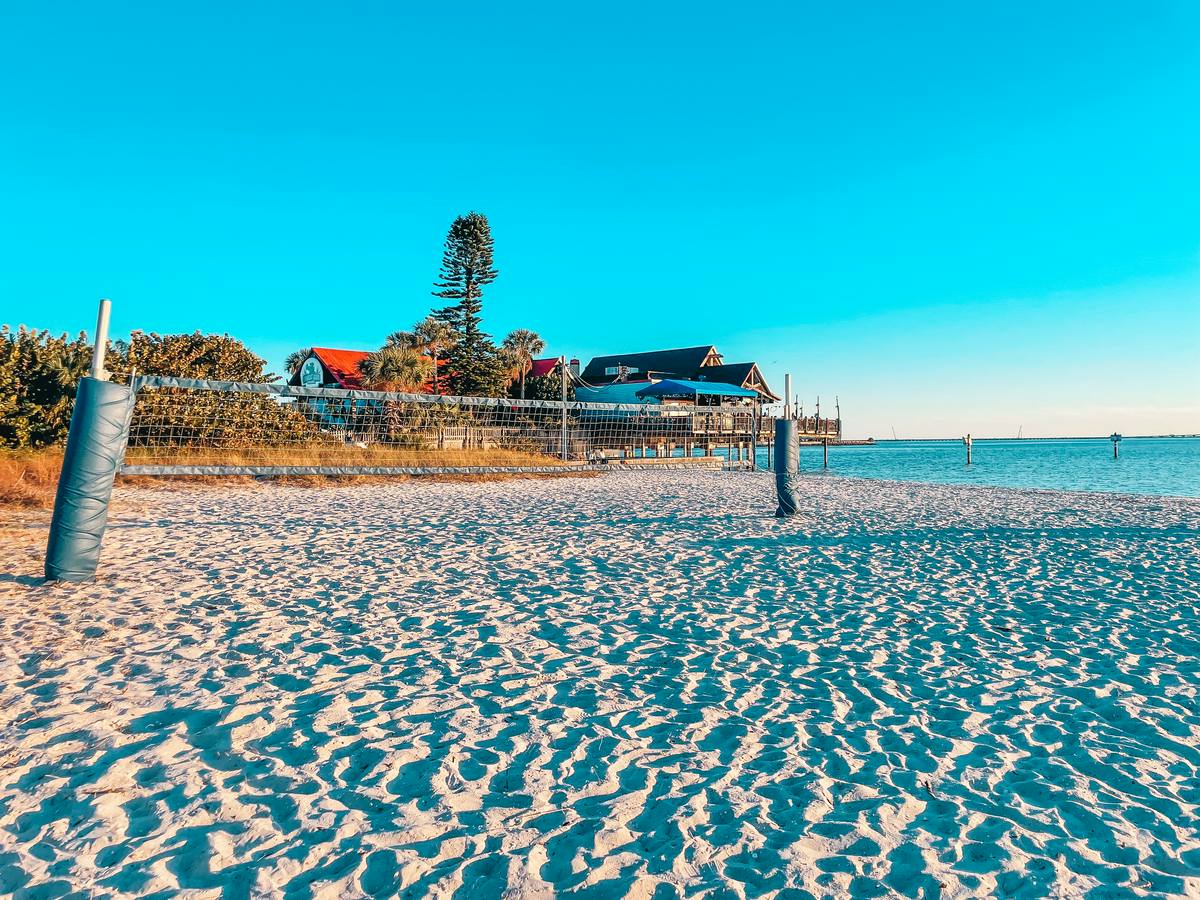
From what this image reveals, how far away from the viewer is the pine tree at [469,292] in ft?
108

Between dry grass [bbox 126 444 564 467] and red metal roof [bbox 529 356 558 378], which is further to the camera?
red metal roof [bbox 529 356 558 378]

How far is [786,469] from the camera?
8766 mm

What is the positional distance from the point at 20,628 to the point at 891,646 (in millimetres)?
4519

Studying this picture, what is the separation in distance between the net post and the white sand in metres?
0.28

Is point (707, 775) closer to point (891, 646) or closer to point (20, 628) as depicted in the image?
point (891, 646)

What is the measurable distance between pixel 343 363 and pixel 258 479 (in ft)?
89.7

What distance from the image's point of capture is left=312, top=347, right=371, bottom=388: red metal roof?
36000 millimetres

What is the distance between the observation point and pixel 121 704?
2.62 m

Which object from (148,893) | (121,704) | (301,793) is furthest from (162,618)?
(148,893)

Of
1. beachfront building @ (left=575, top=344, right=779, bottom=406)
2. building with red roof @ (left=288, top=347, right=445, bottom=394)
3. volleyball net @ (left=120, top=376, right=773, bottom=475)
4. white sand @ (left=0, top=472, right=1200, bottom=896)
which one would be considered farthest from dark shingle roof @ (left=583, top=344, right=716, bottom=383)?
white sand @ (left=0, top=472, right=1200, bottom=896)

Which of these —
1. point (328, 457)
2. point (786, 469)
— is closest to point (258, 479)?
point (328, 457)

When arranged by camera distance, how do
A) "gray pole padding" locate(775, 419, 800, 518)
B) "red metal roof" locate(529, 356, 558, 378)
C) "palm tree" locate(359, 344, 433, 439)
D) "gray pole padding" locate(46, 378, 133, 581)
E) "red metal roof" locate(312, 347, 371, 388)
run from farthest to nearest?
"red metal roof" locate(529, 356, 558, 378)
"red metal roof" locate(312, 347, 371, 388)
"palm tree" locate(359, 344, 433, 439)
"gray pole padding" locate(775, 419, 800, 518)
"gray pole padding" locate(46, 378, 133, 581)

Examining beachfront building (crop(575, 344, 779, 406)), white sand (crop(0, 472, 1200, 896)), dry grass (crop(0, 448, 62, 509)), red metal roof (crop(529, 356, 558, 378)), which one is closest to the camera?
white sand (crop(0, 472, 1200, 896))

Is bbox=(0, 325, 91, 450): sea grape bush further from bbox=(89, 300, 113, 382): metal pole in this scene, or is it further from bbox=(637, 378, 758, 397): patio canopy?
bbox=(637, 378, 758, 397): patio canopy
